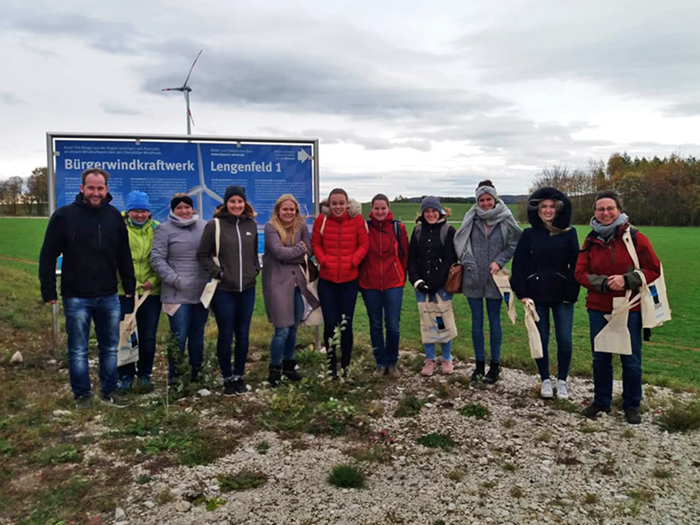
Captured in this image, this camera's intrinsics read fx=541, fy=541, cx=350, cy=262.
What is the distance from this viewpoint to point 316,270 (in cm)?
681

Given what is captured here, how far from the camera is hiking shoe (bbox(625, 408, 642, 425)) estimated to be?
5547 millimetres

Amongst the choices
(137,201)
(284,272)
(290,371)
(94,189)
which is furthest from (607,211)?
(94,189)

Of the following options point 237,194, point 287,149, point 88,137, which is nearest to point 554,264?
point 237,194

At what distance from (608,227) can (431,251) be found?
6.95 ft

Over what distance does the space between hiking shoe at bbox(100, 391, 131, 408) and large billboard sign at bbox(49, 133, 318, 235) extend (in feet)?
9.30

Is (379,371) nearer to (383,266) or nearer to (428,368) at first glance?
(428,368)

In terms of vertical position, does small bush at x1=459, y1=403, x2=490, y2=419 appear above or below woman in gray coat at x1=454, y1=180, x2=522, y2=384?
below

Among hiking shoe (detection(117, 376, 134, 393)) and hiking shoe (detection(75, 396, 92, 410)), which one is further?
hiking shoe (detection(117, 376, 134, 393))

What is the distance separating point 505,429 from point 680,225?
272 ft

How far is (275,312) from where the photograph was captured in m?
6.52

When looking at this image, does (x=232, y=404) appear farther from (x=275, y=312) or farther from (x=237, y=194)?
(x=237, y=194)

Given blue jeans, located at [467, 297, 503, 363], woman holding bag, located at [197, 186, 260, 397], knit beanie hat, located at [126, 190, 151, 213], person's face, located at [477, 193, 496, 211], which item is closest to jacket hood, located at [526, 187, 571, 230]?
person's face, located at [477, 193, 496, 211]

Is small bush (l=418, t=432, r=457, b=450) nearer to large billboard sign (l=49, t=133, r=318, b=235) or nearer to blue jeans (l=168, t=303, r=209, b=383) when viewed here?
blue jeans (l=168, t=303, r=209, b=383)

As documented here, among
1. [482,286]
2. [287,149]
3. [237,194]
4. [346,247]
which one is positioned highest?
[287,149]
